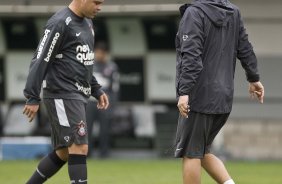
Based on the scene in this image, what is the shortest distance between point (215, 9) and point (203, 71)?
0.53m

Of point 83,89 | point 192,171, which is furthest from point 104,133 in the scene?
point 192,171

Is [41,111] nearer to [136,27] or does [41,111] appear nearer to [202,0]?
[136,27]

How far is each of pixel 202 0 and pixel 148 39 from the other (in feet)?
32.4

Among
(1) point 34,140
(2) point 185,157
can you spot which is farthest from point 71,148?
(1) point 34,140

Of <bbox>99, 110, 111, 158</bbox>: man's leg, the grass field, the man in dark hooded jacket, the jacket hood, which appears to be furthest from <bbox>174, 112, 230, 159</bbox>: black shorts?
<bbox>99, 110, 111, 158</bbox>: man's leg

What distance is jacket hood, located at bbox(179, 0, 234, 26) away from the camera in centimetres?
805

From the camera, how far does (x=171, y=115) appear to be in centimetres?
1756

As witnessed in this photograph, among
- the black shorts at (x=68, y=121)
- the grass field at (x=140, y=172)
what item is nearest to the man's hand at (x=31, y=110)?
the black shorts at (x=68, y=121)

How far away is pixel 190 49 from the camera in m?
7.86

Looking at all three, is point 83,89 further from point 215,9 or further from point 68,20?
point 215,9

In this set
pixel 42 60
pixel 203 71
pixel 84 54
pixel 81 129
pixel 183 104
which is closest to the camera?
pixel 183 104

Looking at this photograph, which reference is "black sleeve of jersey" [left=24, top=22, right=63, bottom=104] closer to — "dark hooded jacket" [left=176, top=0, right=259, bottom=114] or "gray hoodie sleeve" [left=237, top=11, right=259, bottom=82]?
"dark hooded jacket" [left=176, top=0, right=259, bottom=114]

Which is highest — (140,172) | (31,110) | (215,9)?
(215,9)

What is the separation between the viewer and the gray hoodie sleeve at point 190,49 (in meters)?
7.85
